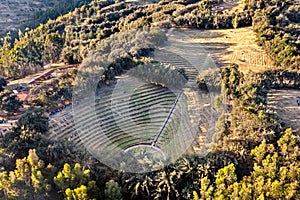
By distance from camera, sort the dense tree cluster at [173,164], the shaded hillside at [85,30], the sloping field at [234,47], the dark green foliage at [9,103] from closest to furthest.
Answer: the dense tree cluster at [173,164]
the dark green foliage at [9,103]
the sloping field at [234,47]
the shaded hillside at [85,30]

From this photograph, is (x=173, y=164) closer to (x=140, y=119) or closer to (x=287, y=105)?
(x=140, y=119)


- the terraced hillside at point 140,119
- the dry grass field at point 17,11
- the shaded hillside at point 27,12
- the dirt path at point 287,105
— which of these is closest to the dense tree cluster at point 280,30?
the dirt path at point 287,105

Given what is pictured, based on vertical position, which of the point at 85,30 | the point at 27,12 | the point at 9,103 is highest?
the point at 27,12

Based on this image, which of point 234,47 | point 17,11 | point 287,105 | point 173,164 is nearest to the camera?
point 173,164

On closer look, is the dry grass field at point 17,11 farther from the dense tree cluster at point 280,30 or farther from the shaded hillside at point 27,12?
the dense tree cluster at point 280,30

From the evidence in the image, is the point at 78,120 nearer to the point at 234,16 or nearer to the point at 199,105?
Result: the point at 199,105

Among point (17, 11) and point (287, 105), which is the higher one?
point (17, 11)

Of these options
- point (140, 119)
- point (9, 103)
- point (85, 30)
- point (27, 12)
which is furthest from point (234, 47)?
point (27, 12)

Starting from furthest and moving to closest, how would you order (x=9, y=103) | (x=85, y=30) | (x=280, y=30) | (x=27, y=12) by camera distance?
(x=27, y=12) < (x=85, y=30) < (x=280, y=30) < (x=9, y=103)
